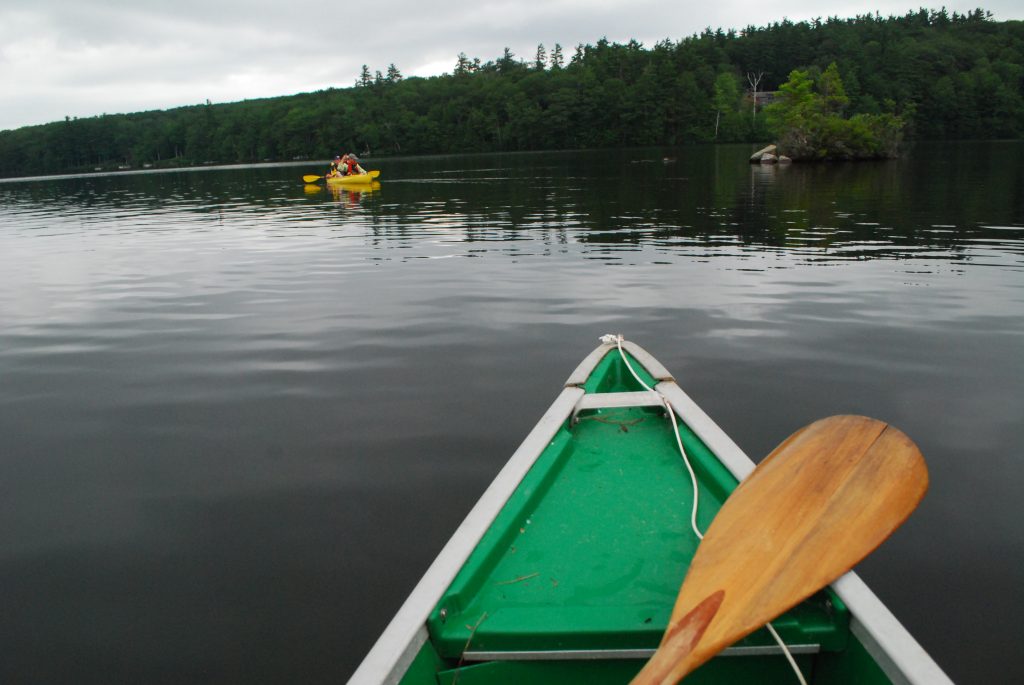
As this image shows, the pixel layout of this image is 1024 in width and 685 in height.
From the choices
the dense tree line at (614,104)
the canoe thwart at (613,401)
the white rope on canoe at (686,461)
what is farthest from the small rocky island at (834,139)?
the canoe thwart at (613,401)

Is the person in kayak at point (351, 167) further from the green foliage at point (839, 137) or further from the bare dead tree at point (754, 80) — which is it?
the bare dead tree at point (754, 80)

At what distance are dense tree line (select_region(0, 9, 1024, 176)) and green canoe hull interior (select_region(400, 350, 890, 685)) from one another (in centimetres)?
9473

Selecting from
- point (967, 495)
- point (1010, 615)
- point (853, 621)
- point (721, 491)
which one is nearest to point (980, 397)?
point (967, 495)

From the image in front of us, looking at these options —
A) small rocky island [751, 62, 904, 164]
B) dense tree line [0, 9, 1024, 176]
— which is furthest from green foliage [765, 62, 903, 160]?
dense tree line [0, 9, 1024, 176]

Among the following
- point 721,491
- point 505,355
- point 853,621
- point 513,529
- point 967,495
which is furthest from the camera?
point 505,355

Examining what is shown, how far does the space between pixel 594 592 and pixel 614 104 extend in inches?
4313

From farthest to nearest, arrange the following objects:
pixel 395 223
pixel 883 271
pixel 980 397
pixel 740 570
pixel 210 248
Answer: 1. pixel 395 223
2. pixel 210 248
3. pixel 883 271
4. pixel 980 397
5. pixel 740 570

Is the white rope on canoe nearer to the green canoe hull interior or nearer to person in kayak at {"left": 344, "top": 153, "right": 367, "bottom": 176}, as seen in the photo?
the green canoe hull interior

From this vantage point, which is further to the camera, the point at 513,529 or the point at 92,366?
the point at 92,366

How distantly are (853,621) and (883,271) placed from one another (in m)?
10.2

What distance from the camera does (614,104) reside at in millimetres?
104062

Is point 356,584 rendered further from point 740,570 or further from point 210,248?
point 210,248

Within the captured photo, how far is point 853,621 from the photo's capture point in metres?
2.12

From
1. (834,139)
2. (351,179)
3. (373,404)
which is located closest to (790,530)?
(373,404)
